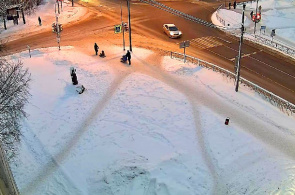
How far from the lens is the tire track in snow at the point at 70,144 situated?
17.8 m

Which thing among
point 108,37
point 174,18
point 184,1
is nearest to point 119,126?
point 108,37

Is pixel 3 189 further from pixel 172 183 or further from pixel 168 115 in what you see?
pixel 168 115

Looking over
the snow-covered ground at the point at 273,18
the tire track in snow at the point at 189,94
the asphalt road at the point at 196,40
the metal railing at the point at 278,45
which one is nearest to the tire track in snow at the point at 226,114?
the tire track in snow at the point at 189,94

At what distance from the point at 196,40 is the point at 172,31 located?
2.90 metres

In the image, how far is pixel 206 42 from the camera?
38469mm

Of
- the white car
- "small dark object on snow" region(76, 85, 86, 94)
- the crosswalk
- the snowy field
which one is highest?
the white car

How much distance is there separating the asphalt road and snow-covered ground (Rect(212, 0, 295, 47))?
2.99 meters

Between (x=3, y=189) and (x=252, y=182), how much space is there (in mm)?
12367

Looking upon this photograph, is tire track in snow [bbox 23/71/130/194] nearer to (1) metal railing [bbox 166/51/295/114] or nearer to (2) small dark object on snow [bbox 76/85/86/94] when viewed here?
(2) small dark object on snow [bbox 76/85/86/94]

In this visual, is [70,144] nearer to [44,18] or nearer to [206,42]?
[206,42]

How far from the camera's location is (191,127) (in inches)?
859

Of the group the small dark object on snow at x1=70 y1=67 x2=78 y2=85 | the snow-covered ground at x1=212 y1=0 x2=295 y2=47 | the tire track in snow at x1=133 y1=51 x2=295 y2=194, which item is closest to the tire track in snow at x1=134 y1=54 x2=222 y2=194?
the tire track in snow at x1=133 y1=51 x2=295 y2=194

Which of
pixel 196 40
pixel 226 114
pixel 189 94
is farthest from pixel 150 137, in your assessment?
pixel 196 40

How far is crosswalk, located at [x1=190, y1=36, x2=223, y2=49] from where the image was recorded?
37.6 m
